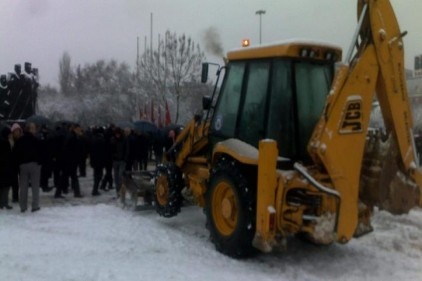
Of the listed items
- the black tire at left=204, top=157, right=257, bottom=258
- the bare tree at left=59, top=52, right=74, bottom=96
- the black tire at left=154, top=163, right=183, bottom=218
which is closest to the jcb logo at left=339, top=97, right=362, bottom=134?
the black tire at left=204, top=157, right=257, bottom=258

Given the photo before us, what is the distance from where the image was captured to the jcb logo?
6.83m

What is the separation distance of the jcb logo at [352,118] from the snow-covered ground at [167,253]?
178 centimetres

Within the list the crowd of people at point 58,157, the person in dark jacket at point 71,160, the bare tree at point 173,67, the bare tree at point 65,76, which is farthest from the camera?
the bare tree at point 65,76

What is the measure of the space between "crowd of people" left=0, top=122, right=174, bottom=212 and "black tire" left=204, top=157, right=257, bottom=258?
4590 mm

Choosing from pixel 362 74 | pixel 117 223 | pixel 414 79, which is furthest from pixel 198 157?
pixel 414 79

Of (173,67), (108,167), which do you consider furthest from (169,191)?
(173,67)

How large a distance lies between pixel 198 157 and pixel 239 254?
8.19 ft

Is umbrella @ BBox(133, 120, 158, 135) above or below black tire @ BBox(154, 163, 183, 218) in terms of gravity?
above

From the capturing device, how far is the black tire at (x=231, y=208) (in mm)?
7305

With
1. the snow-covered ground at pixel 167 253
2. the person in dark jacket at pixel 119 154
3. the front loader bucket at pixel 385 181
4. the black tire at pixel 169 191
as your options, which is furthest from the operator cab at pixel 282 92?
→ the person in dark jacket at pixel 119 154

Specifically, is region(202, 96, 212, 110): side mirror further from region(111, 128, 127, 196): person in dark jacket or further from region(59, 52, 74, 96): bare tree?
region(59, 52, 74, 96): bare tree

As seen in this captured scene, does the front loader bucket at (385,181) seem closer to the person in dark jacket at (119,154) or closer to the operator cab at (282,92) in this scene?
the operator cab at (282,92)

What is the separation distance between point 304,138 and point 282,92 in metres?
0.69

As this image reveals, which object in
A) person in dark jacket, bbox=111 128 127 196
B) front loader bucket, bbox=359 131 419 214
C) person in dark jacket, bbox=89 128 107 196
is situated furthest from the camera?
person in dark jacket, bbox=89 128 107 196
